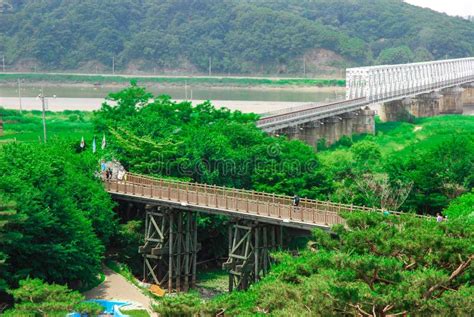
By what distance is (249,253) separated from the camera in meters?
41.3

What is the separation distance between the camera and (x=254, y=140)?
182 feet

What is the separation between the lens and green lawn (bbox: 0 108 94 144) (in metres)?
84.0

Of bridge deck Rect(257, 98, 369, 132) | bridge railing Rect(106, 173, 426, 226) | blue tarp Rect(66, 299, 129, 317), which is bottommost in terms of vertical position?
blue tarp Rect(66, 299, 129, 317)

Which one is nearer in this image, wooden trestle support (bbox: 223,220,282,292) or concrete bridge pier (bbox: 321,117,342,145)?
wooden trestle support (bbox: 223,220,282,292)

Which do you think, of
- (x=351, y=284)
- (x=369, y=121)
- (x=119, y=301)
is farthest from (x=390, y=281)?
(x=369, y=121)

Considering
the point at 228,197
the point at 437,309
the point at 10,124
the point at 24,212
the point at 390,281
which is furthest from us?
the point at 10,124

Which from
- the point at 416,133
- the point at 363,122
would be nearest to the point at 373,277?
the point at 363,122

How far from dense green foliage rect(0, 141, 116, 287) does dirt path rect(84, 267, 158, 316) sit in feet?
2.52

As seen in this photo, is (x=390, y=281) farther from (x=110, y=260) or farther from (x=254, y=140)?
(x=254, y=140)

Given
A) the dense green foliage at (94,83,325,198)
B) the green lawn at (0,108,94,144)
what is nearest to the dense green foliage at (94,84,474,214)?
the dense green foliage at (94,83,325,198)

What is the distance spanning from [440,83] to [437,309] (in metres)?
123

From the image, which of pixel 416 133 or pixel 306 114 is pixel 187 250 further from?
pixel 416 133

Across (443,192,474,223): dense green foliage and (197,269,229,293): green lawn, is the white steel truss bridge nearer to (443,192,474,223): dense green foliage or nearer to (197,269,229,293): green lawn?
(197,269,229,293): green lawn

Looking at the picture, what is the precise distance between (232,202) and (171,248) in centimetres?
458
